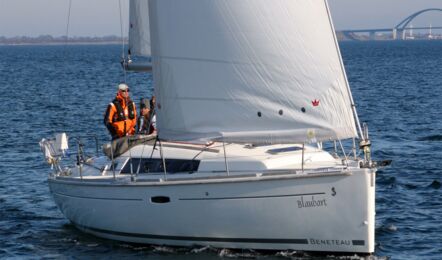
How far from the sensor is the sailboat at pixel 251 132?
15734 millimetres

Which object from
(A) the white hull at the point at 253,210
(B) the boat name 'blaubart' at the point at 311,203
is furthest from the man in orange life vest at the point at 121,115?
(B) the boat name 'blaubart' at the point at 311,203

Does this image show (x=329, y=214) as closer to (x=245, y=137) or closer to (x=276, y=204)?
(x=276, y=204)

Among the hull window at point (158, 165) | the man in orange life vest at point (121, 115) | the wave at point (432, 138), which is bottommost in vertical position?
the wave at point (432, 138)

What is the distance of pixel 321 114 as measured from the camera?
1577 centimetres

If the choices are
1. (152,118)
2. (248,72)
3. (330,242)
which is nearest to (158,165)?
(152,118)

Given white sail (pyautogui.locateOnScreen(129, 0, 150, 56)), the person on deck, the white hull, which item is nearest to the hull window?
the white hull

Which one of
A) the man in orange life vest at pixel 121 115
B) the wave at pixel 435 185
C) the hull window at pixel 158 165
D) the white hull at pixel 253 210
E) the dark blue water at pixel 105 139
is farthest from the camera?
the wave at pixel 435 185

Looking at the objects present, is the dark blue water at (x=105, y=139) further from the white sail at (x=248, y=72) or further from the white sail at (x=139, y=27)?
the white sail at (x=139, y=27)

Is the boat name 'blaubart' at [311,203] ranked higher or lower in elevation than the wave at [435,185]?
higher

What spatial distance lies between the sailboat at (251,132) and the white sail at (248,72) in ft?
0.06

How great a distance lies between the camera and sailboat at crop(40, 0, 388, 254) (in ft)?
51.6

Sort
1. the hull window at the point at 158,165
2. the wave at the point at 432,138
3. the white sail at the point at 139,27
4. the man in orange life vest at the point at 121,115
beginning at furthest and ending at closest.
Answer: the wave at the point at 432,138 → the white sail at the point at 139,27 → the man in orange life vest at the point at 121,115 → the hull window at the point at 158,165

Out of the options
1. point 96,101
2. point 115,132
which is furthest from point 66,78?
point 115,132

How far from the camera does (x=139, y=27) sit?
A: 1944cm
